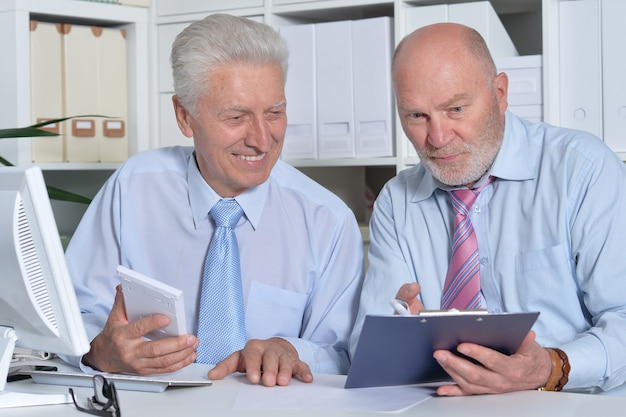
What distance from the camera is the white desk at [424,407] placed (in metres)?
1.24

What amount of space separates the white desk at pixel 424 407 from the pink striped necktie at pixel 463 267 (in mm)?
412

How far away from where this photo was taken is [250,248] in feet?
6.28

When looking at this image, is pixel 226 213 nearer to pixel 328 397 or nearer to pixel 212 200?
pixel 212 200

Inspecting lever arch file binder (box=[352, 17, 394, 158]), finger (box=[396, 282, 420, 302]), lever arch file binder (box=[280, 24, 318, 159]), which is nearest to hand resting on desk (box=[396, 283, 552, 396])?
finger (box=[396, 282, 420, 302])

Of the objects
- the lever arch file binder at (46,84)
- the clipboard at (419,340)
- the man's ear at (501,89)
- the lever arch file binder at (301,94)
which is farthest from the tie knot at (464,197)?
the lever arch file binder at (46,84)

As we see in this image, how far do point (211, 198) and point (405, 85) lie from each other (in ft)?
1.55

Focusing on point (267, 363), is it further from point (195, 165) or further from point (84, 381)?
point (195, 165)

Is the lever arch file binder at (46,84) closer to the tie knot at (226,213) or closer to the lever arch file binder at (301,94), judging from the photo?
the lever arch file binder at (301,94)

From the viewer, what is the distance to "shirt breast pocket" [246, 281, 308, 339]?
1.89 m

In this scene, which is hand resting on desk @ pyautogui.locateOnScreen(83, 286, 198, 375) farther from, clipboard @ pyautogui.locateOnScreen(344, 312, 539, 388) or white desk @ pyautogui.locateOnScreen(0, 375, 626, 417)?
clipboard @ pyautogui.locateOnScreen(344, 312, 539, 388)

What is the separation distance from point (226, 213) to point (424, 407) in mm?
739

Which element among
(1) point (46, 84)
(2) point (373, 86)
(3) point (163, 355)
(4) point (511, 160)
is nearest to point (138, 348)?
(3) point (163, 355)

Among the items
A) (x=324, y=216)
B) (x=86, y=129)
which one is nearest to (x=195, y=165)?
(x=324, y=216)

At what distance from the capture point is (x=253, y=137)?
6.04ft
